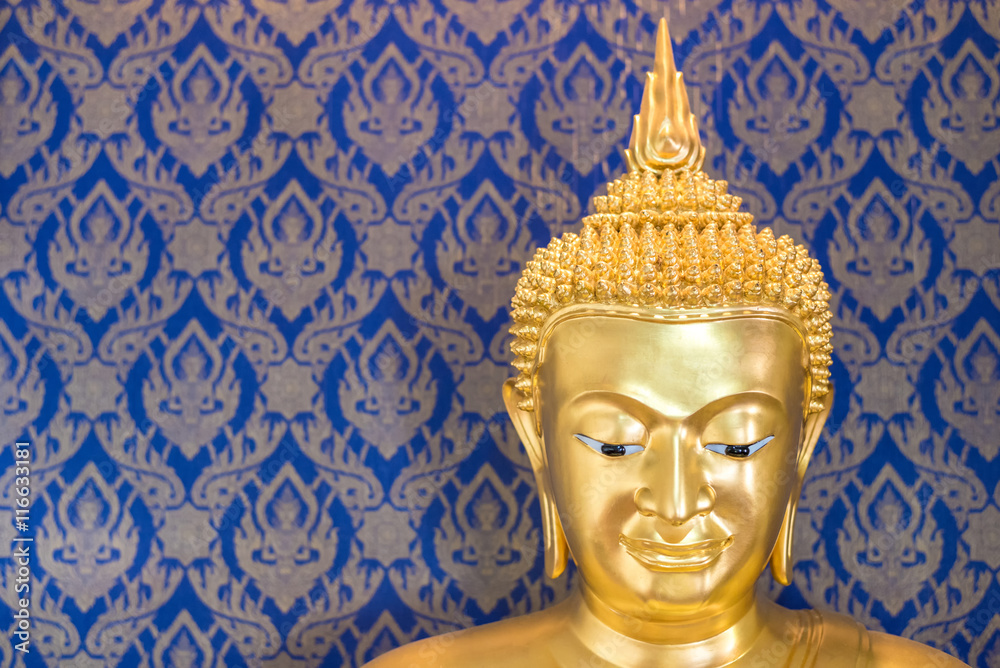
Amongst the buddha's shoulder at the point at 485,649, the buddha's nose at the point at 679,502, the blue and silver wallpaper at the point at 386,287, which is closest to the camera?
the buddha's nose at the point at 679,502

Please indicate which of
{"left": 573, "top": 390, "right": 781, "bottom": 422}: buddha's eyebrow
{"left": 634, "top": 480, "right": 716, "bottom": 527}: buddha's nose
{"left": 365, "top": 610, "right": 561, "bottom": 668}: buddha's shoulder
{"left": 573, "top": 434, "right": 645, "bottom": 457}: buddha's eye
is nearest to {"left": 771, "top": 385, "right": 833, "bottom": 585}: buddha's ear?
{"left": 573, "top": 390, "right": 781, "bottom": 422}: buddha's eyebrow

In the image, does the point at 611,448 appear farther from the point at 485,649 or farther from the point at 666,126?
the point at 666,126

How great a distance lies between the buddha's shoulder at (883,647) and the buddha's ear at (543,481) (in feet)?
2.39

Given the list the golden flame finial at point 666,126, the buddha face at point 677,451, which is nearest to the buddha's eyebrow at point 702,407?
the buddha face at point 677,451

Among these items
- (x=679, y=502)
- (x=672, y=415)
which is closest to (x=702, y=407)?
(x=672, y=415)

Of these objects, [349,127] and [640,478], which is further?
[349,127]

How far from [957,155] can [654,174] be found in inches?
49.9

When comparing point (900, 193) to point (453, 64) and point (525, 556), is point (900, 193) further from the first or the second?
point (525, 556)

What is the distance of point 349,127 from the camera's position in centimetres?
273

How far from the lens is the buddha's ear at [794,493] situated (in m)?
2.18

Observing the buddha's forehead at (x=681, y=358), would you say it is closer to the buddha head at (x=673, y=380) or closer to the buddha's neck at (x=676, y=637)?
the buddha head at (x=673, y=380)

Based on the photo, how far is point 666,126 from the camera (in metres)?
2.15

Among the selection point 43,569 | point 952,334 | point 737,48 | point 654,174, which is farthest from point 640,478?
point 43,569

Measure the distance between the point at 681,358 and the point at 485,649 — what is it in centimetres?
96
